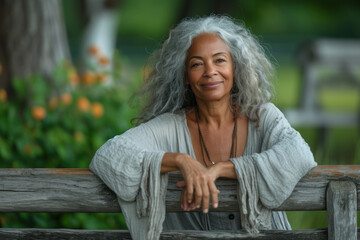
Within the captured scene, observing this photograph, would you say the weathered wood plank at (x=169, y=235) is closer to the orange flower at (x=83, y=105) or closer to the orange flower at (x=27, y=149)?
the orange flower at (x=27, y=149)

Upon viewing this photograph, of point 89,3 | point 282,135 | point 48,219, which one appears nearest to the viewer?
point 282,135

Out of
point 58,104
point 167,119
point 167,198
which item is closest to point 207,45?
point 167,119

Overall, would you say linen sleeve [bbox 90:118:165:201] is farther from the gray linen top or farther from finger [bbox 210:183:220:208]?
finger [bbox 210:183:220:208]

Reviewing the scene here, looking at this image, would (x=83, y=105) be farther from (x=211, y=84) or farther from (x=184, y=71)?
(x=211, y=84)

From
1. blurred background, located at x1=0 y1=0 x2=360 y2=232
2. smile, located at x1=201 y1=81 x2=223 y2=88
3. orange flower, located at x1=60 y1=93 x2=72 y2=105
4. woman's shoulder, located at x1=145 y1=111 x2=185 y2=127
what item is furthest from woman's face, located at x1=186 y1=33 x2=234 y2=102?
orange flower, located at x1=60 y1=93 x2=72 y2=105

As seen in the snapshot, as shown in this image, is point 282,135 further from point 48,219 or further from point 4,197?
point 48,219

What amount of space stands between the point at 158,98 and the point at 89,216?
4.38ft

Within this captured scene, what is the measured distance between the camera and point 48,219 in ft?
12.9

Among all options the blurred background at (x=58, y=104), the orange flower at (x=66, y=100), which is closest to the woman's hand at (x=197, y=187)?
the blurred background at (x=58, y=104)

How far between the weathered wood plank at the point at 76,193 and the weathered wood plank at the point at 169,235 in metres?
0.09

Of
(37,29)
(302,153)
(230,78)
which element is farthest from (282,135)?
(37,29)

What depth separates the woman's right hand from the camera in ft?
7.49

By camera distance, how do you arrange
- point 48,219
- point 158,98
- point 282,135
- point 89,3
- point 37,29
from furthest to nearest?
1. point 89,3
2. point 37,29
3. point 48,219
4. point 158,98
5. point 282,135

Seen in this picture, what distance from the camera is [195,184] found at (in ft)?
7.49
